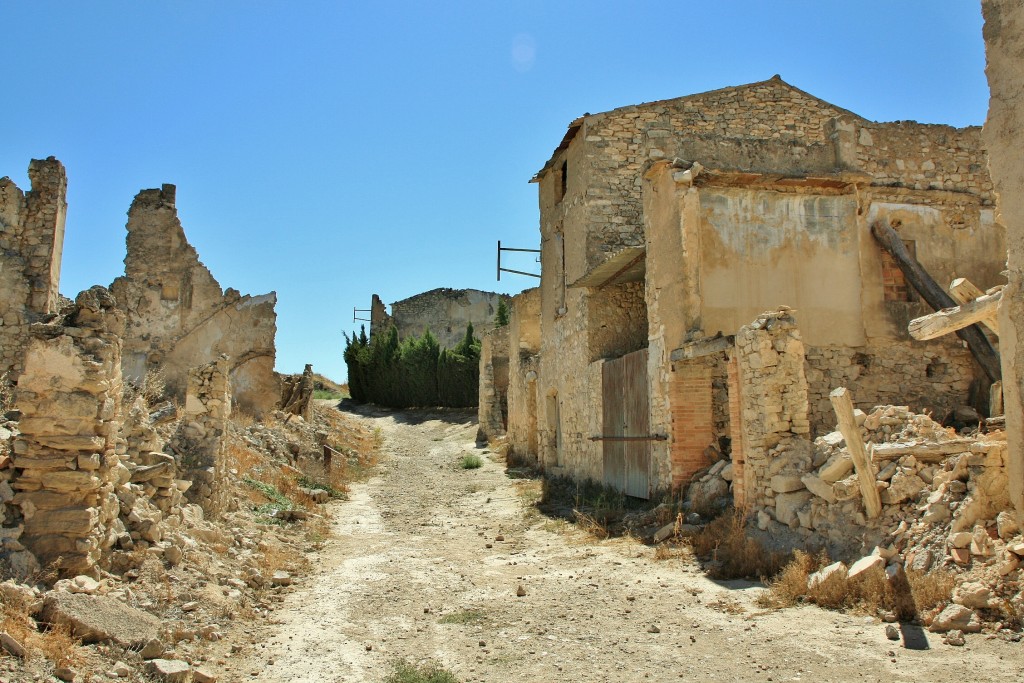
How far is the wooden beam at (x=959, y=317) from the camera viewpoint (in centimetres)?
634

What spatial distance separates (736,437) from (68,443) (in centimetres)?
721

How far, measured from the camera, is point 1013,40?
5.85 m

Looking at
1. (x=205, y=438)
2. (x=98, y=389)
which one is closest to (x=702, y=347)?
(x=205, y=438)

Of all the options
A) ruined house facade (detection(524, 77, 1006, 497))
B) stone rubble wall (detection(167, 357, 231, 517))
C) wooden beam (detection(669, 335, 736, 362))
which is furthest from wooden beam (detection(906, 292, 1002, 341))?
stone rubble wall (detection(167, 357, 231, 517))

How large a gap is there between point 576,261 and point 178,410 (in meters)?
8.43

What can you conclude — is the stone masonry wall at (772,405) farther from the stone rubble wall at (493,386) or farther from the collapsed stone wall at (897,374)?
the stone rubble wall at (493,386)

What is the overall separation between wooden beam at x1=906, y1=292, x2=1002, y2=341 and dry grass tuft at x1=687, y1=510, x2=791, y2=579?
2.57 meters

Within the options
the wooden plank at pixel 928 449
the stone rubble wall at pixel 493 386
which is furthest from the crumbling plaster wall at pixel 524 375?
the wooden plank at pixel 928 449

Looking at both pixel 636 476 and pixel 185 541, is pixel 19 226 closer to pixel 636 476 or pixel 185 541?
pixel 185 541

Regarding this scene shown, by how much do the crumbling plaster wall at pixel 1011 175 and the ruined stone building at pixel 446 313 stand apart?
39.3m

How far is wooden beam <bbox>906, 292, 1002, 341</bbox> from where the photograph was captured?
6.34m

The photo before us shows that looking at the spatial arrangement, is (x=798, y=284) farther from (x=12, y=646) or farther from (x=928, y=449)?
(x=12, y=646)

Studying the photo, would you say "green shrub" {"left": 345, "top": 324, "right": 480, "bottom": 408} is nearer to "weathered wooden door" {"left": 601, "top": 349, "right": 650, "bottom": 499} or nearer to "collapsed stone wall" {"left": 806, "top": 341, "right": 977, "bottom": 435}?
"weathered wooden door" {"left": 601, "top": 349, "right": 650, "bottom": 499}

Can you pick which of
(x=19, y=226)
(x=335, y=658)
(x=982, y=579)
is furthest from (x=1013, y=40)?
(x=19, y=226)
